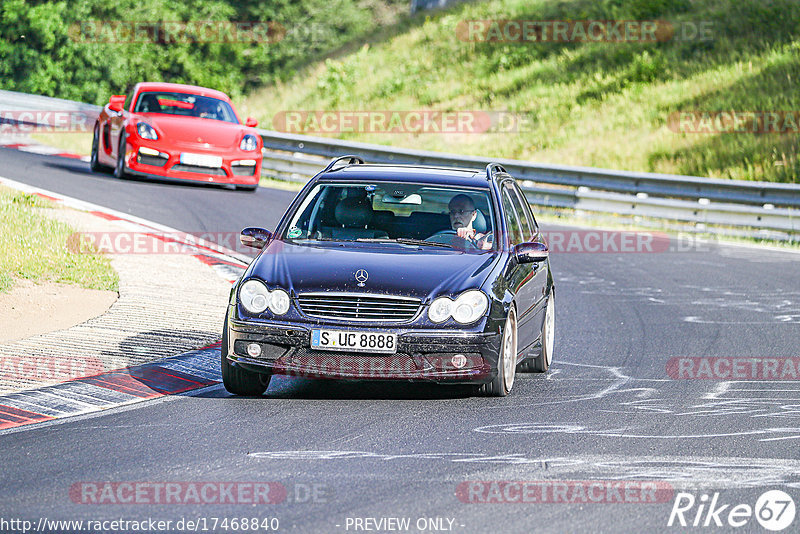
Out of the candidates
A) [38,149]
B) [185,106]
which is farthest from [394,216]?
[38,149]

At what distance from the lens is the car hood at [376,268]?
8227 mm

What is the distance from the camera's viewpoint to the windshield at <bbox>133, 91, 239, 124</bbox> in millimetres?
21438

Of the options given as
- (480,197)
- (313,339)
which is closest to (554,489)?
(313,339)

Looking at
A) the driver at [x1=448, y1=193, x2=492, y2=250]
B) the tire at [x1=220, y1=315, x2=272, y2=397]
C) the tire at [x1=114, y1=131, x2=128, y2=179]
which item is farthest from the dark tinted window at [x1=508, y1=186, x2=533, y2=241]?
the tire at [x1=114, y1=131, x2=128, y2=179]

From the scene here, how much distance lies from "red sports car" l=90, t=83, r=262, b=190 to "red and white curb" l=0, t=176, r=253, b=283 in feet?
5.95

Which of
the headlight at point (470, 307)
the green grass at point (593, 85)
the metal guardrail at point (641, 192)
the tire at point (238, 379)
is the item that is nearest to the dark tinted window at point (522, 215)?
the headlight at point (470, 307)

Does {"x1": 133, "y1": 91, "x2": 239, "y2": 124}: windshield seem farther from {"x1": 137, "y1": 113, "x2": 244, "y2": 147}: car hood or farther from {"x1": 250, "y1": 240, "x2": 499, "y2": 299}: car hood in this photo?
{"x1": 250, "y1": 240, "x2": 499, "y2": 299}: car hood

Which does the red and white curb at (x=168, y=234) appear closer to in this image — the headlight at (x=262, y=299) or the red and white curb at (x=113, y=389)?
the red and white curb at (x=113, y=389)

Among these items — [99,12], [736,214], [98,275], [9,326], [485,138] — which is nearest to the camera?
[9,326]

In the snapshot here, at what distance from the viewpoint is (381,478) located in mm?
6293

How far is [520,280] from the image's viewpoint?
9.12m

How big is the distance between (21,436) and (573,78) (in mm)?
32013

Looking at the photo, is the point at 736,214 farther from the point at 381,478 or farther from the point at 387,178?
the point at 381,478

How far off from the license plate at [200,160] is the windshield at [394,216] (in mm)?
11385
